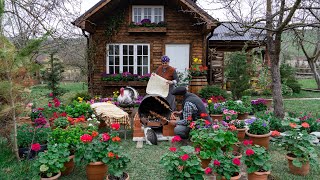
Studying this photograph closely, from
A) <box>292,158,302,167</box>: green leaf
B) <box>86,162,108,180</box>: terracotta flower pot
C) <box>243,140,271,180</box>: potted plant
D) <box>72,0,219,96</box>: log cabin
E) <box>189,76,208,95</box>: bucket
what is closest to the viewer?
<box>243,140,271,180</box>: potted plant

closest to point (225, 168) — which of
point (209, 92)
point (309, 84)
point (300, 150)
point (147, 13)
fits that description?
point (300, 150)

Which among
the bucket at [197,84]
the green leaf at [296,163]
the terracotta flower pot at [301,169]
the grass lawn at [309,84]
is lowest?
the terracotta flower pot at [301,169]

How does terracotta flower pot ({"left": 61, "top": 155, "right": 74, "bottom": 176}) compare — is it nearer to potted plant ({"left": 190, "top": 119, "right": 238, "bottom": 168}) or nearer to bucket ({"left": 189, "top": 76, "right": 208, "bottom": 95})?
potted plant ({"left": 190, "top": 119, "right": 238, "bottom": 168})

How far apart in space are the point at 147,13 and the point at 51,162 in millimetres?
9001

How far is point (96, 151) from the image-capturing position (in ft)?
13.3

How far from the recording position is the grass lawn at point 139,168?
4.37 metres

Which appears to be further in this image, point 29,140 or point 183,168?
point 29,140

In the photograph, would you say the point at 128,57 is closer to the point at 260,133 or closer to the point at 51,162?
the point at 260,133

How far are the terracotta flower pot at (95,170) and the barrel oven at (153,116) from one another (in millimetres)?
2343

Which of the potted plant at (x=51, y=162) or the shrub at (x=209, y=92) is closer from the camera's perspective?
the potted plant at (x=51, y=162)

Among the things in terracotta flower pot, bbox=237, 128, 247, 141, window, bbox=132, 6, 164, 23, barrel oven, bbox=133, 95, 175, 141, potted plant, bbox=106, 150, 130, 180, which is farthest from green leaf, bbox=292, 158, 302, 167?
window, bbox=132, 6, 164, 23

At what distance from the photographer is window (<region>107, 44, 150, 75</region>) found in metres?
11.8

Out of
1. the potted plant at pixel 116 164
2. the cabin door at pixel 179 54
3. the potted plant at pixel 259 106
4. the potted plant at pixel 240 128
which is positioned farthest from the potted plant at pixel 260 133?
the cabin door at pixel 179 54

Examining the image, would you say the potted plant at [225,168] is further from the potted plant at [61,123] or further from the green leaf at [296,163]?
the potted plant at [61,123]
